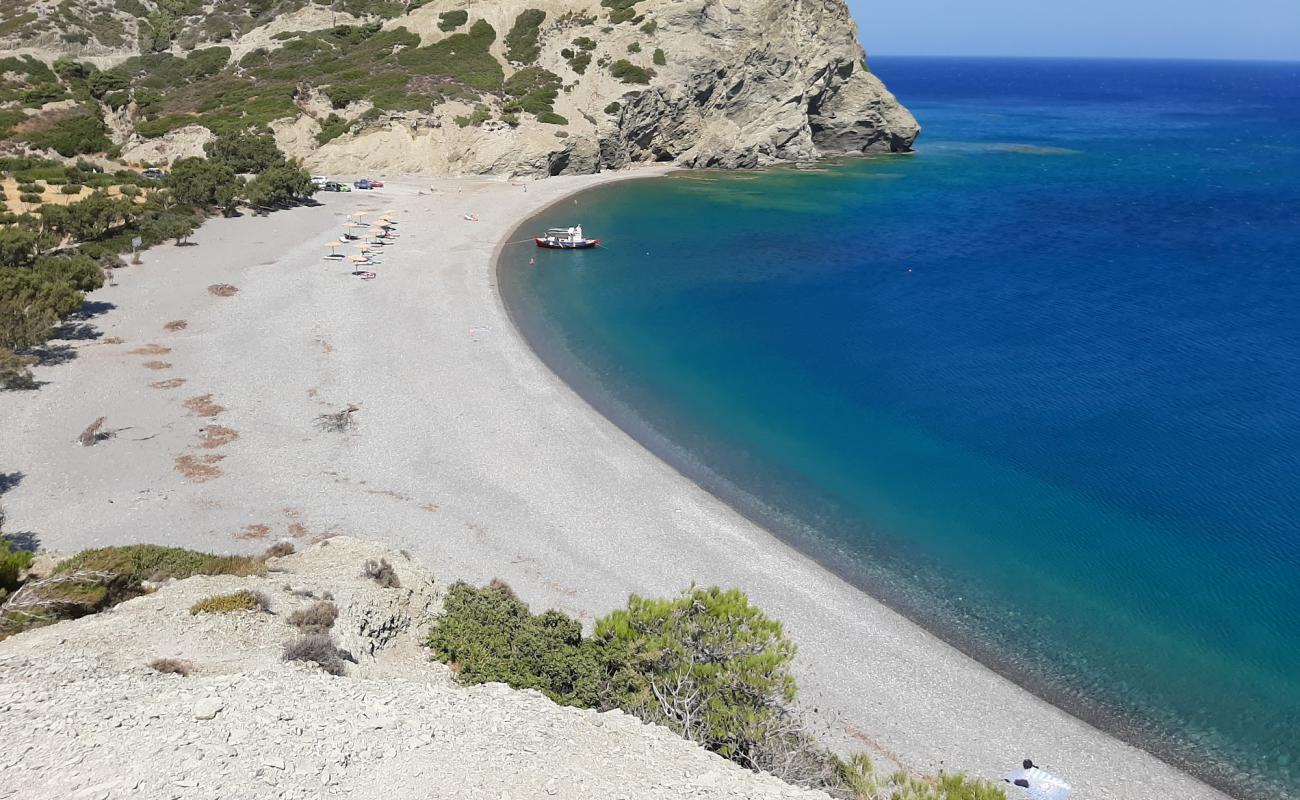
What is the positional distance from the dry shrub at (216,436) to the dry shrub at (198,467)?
0.84 metres

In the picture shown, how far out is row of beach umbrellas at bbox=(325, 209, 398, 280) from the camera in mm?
50906

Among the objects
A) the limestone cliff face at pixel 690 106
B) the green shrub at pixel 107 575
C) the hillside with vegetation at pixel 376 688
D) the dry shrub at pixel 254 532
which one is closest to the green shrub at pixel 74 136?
the limestone cliff face at pixel 690 106

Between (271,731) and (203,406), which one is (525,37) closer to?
(203,406)

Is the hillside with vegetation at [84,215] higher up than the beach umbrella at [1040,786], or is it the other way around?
the hillside with vegetation at [84,215]

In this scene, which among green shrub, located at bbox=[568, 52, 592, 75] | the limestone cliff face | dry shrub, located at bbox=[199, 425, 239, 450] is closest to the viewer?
dry shrub, located at bbox=[199, 425, 239, 450]

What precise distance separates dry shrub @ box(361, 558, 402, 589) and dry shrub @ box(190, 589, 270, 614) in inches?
101

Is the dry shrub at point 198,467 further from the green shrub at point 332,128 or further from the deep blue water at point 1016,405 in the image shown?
the green shrub at point 332,128

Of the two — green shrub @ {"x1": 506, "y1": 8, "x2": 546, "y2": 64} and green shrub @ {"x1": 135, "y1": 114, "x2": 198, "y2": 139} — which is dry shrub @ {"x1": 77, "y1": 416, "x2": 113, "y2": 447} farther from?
green shrub @ {"x1": 506, "y1": 8, "x2": 546, "y2": 64}

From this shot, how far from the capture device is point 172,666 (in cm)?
1324

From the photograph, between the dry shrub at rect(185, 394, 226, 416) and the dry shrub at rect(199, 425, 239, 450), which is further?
the dry shrub at rect(185, 394, 226, 416)

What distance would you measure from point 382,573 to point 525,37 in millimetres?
91146

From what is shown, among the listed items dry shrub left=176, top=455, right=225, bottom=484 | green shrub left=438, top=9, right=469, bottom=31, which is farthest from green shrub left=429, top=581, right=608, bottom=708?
green shrub left=438, top=9, right=469, bottom=31

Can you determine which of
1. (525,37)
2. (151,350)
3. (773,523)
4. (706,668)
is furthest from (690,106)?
(706,668)

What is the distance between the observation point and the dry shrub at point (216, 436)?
92.6 feet
